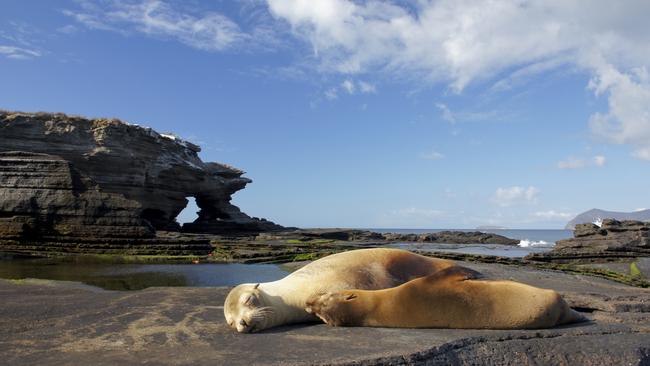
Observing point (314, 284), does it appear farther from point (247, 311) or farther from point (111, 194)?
point (111, 194)

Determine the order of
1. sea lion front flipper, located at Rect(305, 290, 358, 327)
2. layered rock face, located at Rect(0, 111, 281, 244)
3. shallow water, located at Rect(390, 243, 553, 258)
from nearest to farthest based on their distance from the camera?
1. sea lion front flipper, located at Rect(305, 290, 358, 327)
2. layered rock face, located at Rect(0, 111, 281, 244)
3. shallow water, located at Rect(390, 243, 553, 258)

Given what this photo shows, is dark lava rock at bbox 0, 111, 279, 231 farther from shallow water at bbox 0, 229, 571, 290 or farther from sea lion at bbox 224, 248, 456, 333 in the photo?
sea lion at bbox 224, 248, 456, 333

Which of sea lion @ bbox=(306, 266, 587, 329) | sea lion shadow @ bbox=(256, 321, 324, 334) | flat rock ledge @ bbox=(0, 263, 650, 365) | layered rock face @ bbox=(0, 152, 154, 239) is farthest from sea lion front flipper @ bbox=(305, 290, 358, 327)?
layered rock face @ bbox=(0, 152, 154, 239)

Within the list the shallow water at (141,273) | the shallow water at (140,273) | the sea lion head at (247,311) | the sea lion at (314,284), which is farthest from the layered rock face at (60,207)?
the sea lion head at (247,311)

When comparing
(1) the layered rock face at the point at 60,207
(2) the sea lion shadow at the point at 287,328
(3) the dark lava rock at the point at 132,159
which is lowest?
(2) the sea lion shadow at the point at 287,328

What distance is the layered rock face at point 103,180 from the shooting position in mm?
24797

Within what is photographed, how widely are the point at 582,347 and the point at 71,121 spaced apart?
39.1m

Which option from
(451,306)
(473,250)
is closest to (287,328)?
(451,306)

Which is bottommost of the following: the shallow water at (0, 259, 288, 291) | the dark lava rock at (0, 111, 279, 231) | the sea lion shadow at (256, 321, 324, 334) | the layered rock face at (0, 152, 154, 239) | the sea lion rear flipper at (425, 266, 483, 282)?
the shallow water at (0, 259, 288, 291)

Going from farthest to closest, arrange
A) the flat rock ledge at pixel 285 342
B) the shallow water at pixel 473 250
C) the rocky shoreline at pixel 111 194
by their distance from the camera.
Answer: the shallow water at pixel 473 250 → the rocky shoreline at pixel 111 194 → the flat rock ledge at pixel 285 342

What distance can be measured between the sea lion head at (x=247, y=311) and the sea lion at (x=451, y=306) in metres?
0.76

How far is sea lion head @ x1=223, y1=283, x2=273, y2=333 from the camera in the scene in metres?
5.86

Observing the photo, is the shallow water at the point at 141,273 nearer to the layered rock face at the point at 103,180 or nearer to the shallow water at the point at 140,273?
the shallow water at the point at 140,273

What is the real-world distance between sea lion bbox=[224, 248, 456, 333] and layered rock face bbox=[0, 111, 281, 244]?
1942cm
